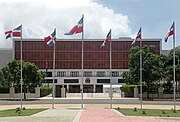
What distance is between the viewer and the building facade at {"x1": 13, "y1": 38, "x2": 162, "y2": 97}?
118688mm

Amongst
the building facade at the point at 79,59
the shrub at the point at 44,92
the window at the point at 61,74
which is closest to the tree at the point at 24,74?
the shrub at the point at 44,92

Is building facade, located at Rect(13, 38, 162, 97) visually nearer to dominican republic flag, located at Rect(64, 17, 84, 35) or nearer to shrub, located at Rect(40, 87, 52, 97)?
shrub, located at Rect(40, 87, 52, 97)

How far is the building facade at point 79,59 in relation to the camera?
118688mm

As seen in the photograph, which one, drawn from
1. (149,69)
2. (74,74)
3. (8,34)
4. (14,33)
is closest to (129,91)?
(149,69)

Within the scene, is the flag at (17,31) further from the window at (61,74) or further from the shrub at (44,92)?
the window at (61,74)

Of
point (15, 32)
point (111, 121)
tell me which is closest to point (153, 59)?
point (15, 32)

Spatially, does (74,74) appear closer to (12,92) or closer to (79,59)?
(79,59)

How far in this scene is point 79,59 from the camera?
11981 cm

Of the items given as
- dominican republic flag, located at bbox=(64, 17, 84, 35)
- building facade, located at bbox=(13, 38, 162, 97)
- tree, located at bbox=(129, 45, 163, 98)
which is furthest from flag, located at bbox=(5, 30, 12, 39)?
building facade, located at bbox=(13, 38, 162, 97)

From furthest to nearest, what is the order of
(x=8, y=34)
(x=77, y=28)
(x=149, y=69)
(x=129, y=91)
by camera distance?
(x=129, y=91), (x=149, y=69), (x=77, y=28), (x=8, y=34)

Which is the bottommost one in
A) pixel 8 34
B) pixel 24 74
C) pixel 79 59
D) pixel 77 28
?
pixel 24 74

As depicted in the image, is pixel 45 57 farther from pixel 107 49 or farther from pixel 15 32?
pixel 15 32

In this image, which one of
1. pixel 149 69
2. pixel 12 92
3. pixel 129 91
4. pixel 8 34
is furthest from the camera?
pixel 129 91

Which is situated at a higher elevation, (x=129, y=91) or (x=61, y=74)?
(x=61, y=74)
